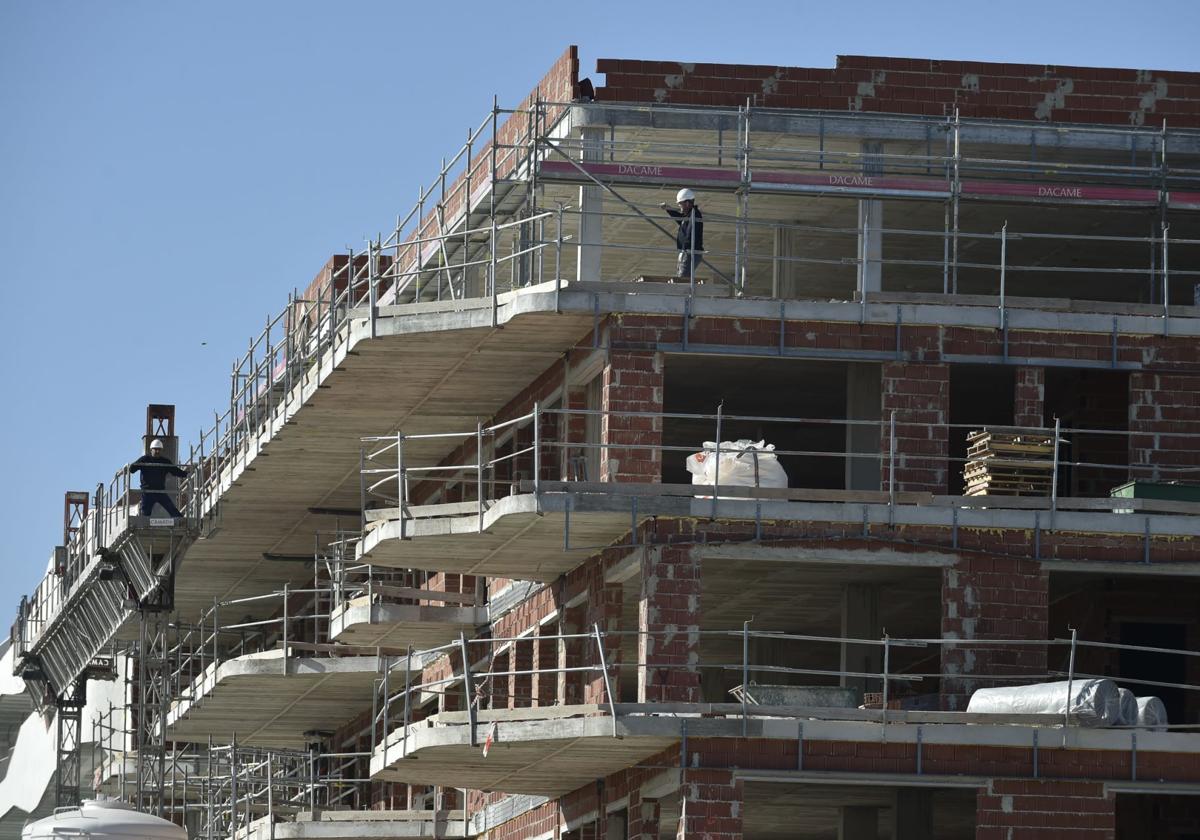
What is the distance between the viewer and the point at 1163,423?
33438 mm

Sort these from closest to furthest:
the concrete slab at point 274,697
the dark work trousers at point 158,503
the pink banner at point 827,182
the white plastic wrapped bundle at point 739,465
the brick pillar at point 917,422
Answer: the white plastic wrapped bundle at point 739,465
the brick pillar at point 917,422
the pink banner at point 827,182
the concrete slab at point 274,697
the dark work trousers at point 158,503

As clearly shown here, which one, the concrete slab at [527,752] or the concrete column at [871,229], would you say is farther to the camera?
the concrete column at [871,229]

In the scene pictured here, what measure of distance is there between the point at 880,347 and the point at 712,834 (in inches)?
260

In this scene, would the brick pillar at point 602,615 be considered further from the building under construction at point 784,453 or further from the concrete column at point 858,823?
the concrete column at point 858,823

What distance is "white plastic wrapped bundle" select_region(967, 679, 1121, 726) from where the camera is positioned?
30.6 meters

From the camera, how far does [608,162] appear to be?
116ft

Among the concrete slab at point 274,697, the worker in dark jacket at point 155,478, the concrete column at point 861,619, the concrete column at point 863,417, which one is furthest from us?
the worker in dark jacket at point 155,478

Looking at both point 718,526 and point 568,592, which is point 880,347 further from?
point 568,592

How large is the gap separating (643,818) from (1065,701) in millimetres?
5413

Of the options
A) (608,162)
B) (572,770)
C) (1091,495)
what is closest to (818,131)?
(608,162)

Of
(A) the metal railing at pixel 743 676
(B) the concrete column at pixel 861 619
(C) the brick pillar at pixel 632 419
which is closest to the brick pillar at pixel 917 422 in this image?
(A) the metal railing at pixel 743 676

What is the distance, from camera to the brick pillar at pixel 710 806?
99.5 feet

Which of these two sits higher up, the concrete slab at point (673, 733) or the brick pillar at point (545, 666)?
the brick pillar at point (545, 666)

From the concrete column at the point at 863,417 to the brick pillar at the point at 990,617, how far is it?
2.19 meters
